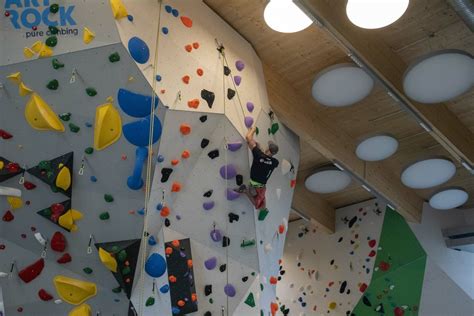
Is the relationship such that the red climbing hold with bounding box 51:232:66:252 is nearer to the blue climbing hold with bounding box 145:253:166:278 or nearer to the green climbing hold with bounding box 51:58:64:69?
the blue climbing hold with bounding box 145:253:166:278

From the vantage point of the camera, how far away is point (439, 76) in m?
4.89

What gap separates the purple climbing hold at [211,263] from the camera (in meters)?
4.81

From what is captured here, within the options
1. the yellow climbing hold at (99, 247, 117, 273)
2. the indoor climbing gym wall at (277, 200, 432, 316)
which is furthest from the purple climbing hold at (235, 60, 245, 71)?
the indoor climbing gym wall at (277, 200, 432, 316)

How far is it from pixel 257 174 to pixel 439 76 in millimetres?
1948

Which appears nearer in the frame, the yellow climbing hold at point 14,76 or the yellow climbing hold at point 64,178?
the yellow climbing hold at point 14,76

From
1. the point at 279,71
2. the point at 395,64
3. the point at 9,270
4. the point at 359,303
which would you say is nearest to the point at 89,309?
the point at 9,270

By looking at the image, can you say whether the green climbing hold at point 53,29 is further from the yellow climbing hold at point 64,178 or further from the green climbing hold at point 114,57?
the yellow climbing hold at point 64,178

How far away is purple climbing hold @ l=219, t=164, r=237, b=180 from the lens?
4988 mm

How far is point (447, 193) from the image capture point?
7.25m

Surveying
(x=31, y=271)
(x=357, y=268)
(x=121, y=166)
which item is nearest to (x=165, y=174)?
(x=121, y=166)

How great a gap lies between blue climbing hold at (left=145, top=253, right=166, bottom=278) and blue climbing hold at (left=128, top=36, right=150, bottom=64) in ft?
5.59

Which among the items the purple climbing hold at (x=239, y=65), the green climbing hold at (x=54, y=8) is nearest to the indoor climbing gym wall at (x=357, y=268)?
the purple climbing hold at (x=239, y=65)

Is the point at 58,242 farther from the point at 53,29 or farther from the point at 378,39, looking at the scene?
the point at 378,39

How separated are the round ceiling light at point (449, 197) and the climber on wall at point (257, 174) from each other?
329 centimetres
